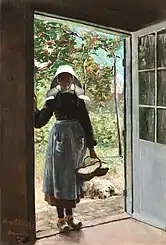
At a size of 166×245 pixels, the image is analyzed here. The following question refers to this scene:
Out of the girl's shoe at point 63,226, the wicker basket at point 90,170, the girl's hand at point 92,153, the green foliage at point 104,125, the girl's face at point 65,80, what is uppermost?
the girl's face at point 65,80

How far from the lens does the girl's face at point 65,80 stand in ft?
2.24

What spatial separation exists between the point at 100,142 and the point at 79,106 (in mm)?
76

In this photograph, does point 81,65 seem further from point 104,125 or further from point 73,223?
point 73,223

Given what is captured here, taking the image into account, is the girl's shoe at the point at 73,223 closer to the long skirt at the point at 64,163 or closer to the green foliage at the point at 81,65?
the long skirt at the point at 64,163

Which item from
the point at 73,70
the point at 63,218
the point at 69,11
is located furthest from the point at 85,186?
the point at 69,11

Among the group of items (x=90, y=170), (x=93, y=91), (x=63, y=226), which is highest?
(x=93, y=91)

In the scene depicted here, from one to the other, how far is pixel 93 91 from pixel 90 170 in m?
0.14

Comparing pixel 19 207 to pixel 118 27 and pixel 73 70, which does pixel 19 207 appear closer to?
pixel 73 70

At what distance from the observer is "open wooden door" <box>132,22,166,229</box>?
71 cm

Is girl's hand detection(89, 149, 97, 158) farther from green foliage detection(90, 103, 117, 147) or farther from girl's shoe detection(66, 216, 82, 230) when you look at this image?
girl's shoe detection(66, 216, 82, 230)

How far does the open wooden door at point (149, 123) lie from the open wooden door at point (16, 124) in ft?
0.64

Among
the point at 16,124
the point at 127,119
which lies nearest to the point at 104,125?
the point at 127,119

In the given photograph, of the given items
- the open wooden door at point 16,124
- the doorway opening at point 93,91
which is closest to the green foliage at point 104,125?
the doorway opening at point 93,91

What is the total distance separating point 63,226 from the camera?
0.69 metres
